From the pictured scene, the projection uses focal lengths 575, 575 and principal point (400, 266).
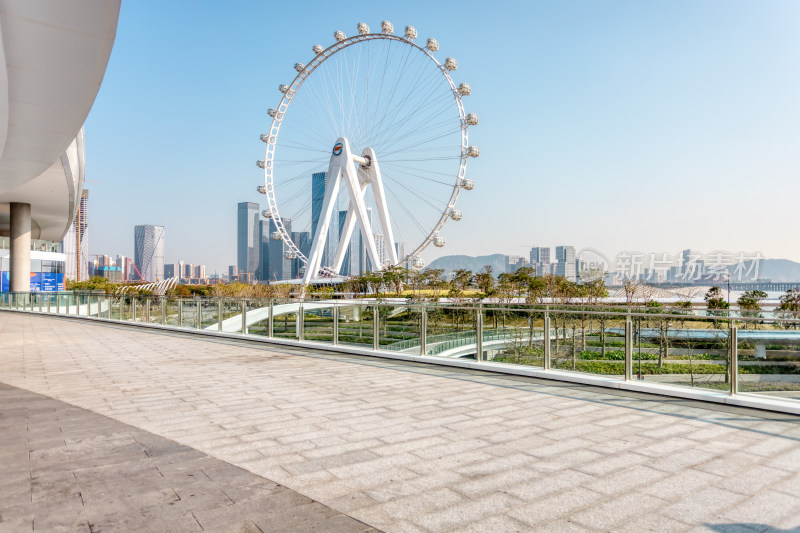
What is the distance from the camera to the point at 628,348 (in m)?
7.02

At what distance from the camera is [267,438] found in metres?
4.63

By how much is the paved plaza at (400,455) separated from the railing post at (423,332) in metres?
1.93

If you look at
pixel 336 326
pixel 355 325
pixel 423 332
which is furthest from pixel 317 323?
pixel 423 332

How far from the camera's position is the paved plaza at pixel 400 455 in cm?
310

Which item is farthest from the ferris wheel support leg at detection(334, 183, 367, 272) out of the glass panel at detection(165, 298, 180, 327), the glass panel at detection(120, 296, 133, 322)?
the glass panel at detection(165, 298, 180, 327)

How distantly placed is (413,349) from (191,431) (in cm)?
519

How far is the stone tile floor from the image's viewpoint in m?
2.96

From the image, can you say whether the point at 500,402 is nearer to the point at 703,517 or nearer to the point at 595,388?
the point at 595,388

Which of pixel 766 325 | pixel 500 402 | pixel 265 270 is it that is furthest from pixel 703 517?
pixel 265 270

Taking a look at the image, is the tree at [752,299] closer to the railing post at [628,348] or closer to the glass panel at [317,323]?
the glass panel at [317,323]

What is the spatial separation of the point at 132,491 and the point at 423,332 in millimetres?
6451

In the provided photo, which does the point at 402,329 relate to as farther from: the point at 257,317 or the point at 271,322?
the point at 257,317

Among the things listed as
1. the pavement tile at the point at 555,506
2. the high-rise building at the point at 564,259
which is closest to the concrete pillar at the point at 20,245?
the pavement tile at the point at 555,506

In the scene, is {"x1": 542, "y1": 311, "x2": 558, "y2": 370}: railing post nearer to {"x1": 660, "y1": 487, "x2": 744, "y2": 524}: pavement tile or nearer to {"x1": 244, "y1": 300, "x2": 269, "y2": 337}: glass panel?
{"x1": 660, "y1": 487, "x2": 744, "y2": 524}: pavement tile
